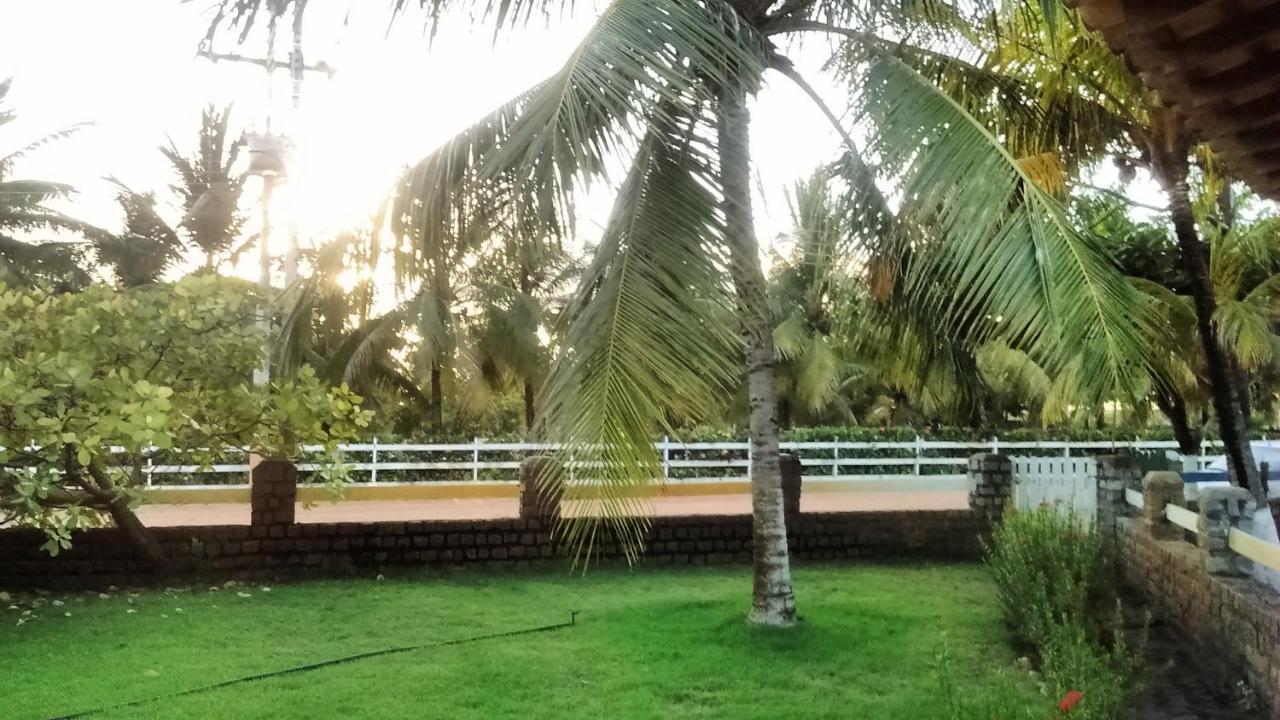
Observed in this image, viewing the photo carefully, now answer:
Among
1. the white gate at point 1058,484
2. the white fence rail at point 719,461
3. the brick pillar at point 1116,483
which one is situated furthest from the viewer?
the white fence rail at point 719,461

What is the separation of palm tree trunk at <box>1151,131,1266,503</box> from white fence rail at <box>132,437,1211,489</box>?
4.15 metres

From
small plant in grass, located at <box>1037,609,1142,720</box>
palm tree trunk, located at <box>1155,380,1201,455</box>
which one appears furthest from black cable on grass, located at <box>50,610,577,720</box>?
palm tree trunk, located at <box>1155,380,1201,455</box>

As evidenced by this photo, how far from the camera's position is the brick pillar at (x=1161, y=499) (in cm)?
662

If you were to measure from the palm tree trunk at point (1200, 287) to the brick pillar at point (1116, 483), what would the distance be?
78 centimetres

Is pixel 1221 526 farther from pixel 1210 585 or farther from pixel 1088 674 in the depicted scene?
pixel 1088 674

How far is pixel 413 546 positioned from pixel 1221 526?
627 cm

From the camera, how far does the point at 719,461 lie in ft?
50.1

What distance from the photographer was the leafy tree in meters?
5.19

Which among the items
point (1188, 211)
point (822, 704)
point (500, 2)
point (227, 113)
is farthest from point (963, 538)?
point (227, 113)

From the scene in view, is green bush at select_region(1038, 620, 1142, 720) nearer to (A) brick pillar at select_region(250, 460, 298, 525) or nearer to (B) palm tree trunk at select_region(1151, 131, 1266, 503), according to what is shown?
(B) palm tree trunk at select_region(1151, 131, 1266, 503)

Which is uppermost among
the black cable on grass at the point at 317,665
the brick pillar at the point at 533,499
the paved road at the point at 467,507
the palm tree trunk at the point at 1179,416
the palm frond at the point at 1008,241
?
the palm frond at the point at 1008,241

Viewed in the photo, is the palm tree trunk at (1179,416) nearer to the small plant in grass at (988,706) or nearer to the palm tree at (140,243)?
the small plant in grass at (988,706)

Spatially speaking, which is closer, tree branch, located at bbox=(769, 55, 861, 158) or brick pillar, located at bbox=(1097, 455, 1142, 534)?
tree branch, located at bbox=(769, 55, 861, 158)

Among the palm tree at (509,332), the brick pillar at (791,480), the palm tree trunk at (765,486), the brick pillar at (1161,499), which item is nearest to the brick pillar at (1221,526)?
the brick pillar at (1161,499)
